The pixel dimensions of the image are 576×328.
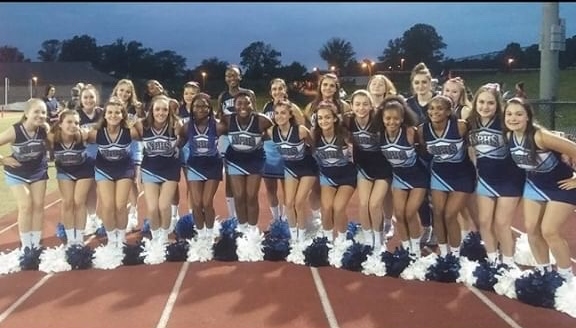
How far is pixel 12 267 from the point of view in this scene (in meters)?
5.12

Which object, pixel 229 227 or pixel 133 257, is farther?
pixel 229 227

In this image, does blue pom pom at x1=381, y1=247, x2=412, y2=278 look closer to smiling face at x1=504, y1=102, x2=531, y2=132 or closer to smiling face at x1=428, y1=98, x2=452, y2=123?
smiling face at x1=428, y1=98, x2=452, y2=123

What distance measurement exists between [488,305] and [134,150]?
3.96m

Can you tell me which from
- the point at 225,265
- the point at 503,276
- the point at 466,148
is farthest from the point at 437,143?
the point at 225,265

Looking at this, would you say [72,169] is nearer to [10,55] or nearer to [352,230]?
[352,230]

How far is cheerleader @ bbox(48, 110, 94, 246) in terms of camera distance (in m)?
5.27

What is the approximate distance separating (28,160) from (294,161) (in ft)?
7.54

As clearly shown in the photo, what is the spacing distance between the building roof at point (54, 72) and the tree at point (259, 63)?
2.41 metres

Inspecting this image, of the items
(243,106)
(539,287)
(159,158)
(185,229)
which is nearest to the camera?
(539,287)

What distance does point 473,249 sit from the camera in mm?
5203

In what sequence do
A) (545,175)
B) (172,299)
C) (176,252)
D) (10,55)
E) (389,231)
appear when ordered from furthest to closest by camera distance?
(10,55), (389,231), (176,252), (172,299), (545,175)

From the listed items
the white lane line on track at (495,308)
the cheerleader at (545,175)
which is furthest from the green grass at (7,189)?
the cheerleader at (545,175)

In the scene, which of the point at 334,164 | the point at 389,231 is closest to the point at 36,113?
the point at 334,164

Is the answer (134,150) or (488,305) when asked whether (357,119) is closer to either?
(488,305)
